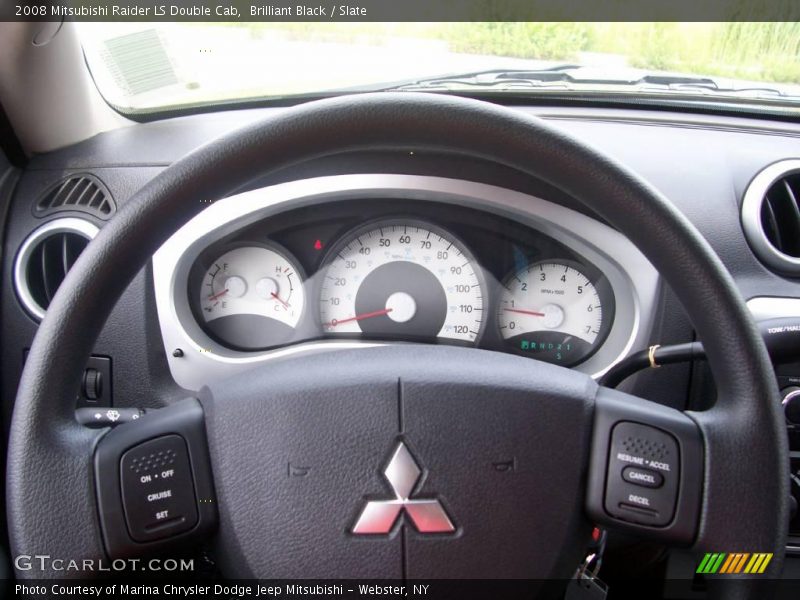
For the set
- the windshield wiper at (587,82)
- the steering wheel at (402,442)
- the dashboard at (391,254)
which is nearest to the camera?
the steering wheel at (402,442)

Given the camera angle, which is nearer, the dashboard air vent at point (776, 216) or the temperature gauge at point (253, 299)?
the dashboard air vent at point (776, 216)

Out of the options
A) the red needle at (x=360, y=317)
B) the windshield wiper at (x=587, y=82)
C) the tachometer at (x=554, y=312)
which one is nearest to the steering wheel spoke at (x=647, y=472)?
the tachometer at (x=554, y=312)

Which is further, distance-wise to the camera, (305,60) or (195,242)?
(305,60)

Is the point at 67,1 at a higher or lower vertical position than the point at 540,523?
higher

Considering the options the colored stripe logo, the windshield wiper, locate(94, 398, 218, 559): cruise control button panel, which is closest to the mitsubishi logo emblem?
locate(94, 398, 218, 559): cruise control button panel

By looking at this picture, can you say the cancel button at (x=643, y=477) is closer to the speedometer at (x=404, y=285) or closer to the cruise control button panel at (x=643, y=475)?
the cruise control button panel at (x=643, y=475)

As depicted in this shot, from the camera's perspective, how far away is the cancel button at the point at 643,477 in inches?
35.4

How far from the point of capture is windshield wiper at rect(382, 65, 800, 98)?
1739 mm

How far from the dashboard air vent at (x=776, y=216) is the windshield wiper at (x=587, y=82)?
308 millimetres

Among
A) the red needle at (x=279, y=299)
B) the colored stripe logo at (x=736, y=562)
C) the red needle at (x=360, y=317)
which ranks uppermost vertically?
the red needle at (x=279, y=299)

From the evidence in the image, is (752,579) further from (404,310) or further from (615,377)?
(404,310)

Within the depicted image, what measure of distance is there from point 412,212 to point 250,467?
0.77 meters

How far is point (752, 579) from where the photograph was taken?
0.88 meters

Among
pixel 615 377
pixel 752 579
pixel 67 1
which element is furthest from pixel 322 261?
pixel 752 579
